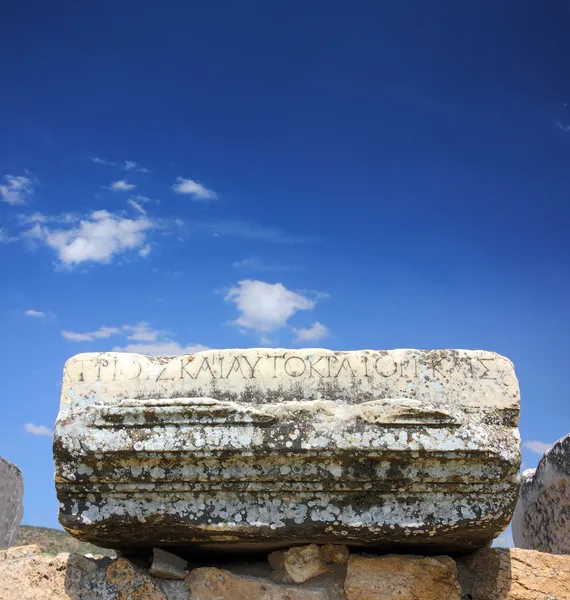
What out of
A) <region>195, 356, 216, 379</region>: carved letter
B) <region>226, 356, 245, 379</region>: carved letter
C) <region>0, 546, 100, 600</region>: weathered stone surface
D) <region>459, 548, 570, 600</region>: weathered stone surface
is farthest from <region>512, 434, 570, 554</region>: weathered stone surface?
<region>0, 546, 100, 600</region>: weathered stone surface

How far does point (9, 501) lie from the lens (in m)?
5.81

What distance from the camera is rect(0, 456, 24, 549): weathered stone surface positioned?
225 inches

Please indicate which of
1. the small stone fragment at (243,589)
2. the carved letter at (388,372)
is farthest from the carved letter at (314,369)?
the small stone fragment at (243,589)

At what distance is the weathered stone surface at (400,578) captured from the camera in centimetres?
299

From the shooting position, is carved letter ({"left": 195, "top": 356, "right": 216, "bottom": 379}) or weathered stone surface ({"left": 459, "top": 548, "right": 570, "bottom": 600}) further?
weathered stone surface ({"left": 459, "top": 548, "right": 570, "bottom": 600})

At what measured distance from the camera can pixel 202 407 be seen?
2781 millimetres

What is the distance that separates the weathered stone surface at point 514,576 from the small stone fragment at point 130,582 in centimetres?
141

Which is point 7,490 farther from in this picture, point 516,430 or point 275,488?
point 516,430

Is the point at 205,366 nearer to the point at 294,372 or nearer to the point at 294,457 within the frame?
the point at 294,372

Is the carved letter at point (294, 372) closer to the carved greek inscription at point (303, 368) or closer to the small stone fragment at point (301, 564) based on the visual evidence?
the carved greek inscription at point (303, 368)

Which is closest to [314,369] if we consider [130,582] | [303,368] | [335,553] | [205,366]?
[303,368]

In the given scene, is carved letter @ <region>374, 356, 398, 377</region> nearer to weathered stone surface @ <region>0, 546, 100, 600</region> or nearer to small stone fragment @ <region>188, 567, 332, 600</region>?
small stone fragment @ <region>188, 567, 332, 600</region>

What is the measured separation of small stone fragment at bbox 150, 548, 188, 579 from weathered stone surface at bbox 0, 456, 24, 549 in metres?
3.17

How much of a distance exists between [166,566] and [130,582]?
165 mm
